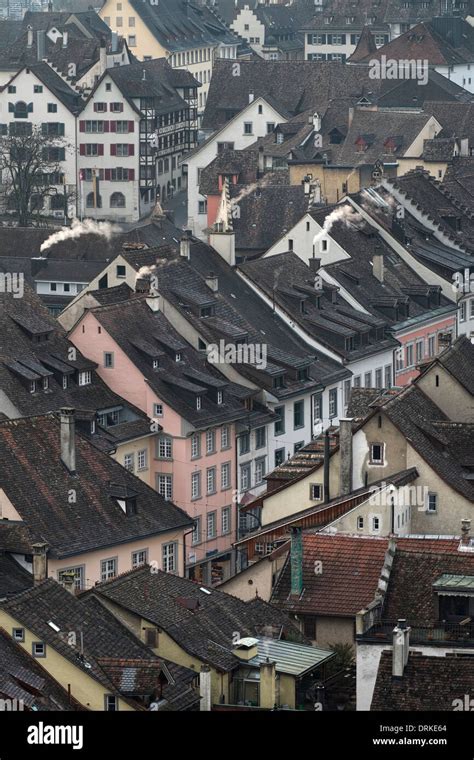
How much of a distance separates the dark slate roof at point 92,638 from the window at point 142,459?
30153 millimetres

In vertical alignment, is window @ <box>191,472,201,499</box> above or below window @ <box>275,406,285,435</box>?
below

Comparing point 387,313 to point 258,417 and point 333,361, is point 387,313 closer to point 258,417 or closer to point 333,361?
point 333,361

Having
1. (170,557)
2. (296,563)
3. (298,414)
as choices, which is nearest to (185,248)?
(298,414)

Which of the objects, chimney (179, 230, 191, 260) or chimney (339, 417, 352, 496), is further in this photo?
chimney (179, 230, 191, 260)

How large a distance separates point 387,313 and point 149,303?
20880mm

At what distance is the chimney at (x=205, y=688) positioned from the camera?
68188mm

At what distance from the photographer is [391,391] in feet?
319

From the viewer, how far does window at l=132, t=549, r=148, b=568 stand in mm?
89062

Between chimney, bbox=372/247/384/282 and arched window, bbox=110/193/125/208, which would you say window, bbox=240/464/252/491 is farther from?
arched window, bbox=110/193/125/208

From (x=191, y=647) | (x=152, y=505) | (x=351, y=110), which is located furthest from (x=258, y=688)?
(x=351, y=110)

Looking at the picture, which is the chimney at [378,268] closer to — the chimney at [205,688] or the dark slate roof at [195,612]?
the dark slate roof at [195,612]

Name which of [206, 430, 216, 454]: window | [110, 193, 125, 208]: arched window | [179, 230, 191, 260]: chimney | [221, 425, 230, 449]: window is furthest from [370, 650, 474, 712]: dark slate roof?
[110, 193, 125, 208]: arched window

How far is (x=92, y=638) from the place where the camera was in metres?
70.2

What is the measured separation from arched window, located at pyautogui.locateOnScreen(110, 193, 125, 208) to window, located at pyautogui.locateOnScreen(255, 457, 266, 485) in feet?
272
